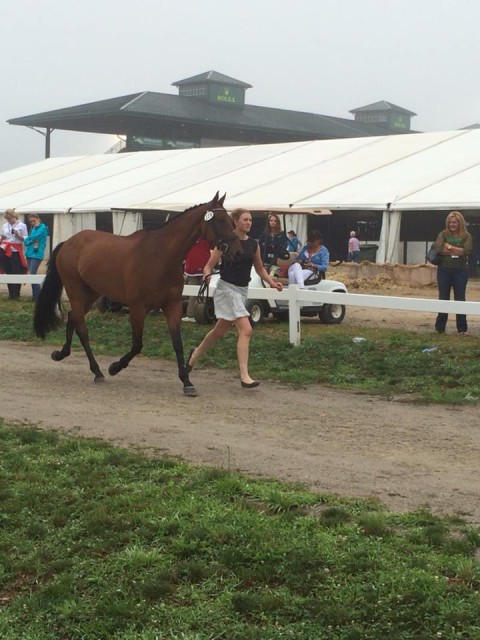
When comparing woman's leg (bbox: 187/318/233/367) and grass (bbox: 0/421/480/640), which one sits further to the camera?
woman's leg (bbox: 187/318/233/367)

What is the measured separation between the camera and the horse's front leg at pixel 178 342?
31.5 ft

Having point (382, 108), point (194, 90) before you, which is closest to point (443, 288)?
point (194, 90)

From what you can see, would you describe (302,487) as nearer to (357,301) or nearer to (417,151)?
(357,301)

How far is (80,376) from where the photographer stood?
10.8 metres

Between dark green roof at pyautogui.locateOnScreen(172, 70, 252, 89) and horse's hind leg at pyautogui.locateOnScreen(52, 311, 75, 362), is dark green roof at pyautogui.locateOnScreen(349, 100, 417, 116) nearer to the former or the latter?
dark green roof at pyautogui.locateOnScreen(172, 70, 252, 89)

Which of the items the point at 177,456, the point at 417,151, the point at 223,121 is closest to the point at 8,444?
the point at 177,456

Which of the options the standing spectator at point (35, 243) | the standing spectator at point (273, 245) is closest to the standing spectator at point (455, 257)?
the standing spectator at point (273, 245)

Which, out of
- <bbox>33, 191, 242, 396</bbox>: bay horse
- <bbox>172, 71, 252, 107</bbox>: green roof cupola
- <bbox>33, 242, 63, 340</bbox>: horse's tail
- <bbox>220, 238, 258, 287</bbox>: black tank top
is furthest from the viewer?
<bbox>172, 71, 252, 107</bbox>: green roof cupola

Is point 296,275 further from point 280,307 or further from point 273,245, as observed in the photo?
point 273,245

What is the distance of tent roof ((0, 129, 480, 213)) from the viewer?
2636 centimetres

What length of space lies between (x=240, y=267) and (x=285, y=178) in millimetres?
20873

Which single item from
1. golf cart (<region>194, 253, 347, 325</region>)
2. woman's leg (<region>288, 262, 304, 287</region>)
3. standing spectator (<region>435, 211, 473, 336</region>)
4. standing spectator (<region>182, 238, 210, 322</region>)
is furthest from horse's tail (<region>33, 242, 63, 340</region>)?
standing spectator (<region>435, 211, 473, 336</region>)

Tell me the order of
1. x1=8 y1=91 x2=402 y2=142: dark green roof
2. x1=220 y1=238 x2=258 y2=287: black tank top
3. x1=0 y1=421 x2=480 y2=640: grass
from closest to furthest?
x1=0 y1=421 x2=480 y2=640: grass < x1=220 y1=238 x2=258 y2=287: black tank top < x1=8 y1=91 x2=402 y2=142: dark green roof

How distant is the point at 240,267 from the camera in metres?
9.96
